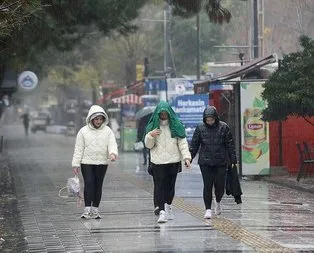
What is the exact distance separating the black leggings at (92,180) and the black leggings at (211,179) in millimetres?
1572

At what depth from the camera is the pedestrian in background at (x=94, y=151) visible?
12203mm

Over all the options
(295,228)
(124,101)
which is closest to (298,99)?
(295,228)

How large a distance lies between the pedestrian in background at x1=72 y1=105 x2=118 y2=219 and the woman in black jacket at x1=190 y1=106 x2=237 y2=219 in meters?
1.31

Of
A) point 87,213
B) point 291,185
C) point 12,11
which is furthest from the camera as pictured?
point 291,185

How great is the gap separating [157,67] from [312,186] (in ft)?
136

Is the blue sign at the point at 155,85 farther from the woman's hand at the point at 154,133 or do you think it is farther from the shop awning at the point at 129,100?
the woman's hand at the point at 154,133

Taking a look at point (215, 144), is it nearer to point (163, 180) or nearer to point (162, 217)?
point (163, 180)

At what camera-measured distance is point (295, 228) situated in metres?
11.3

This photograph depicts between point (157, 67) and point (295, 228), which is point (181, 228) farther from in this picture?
point (157, 67)

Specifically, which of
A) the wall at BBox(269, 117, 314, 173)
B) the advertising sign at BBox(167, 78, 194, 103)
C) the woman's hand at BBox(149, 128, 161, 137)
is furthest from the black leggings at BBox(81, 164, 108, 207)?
the advertising sign at BBox(167, 78, 194, 103)

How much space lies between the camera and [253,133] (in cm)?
1953

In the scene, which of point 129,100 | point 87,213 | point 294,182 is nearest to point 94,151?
point 87,213

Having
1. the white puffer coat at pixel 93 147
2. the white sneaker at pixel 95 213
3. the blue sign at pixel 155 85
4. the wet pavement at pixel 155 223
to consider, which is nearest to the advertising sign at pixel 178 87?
the blue sign at pixel 155 85

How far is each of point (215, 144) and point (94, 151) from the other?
1.84 meters
